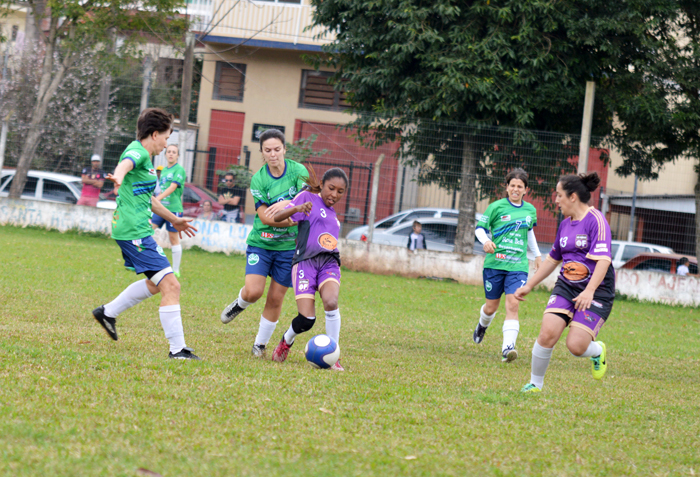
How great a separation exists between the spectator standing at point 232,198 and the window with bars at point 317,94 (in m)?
11.2

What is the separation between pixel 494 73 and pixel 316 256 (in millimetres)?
10550

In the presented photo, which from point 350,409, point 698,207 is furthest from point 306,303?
point 698,207

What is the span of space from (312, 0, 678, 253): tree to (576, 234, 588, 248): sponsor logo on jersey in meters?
9.04

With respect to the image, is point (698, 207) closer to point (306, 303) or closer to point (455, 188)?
point (455, 188)

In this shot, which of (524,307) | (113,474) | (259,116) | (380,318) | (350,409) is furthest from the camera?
(259,116)

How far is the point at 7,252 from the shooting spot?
12.5 m

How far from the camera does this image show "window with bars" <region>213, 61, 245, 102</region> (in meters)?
27.0

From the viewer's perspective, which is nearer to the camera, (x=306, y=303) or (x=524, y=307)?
(x=306, y=303)

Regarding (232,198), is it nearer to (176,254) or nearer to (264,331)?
(176,254)

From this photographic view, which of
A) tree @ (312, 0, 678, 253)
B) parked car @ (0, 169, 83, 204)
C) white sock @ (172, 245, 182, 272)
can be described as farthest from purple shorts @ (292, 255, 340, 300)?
parked car @ (0, 169, 83, 204)

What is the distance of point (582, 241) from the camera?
18.4ft

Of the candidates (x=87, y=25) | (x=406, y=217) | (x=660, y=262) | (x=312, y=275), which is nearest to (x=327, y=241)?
(x=312, y=275)

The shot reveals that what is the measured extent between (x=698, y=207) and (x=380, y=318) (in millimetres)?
8892

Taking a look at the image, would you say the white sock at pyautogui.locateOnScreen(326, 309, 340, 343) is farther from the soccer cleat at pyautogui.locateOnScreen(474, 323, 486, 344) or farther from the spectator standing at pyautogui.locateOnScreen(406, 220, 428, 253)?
the spectator standing at pyautogui.locateOnScreen(406, 220, 428, 253)
